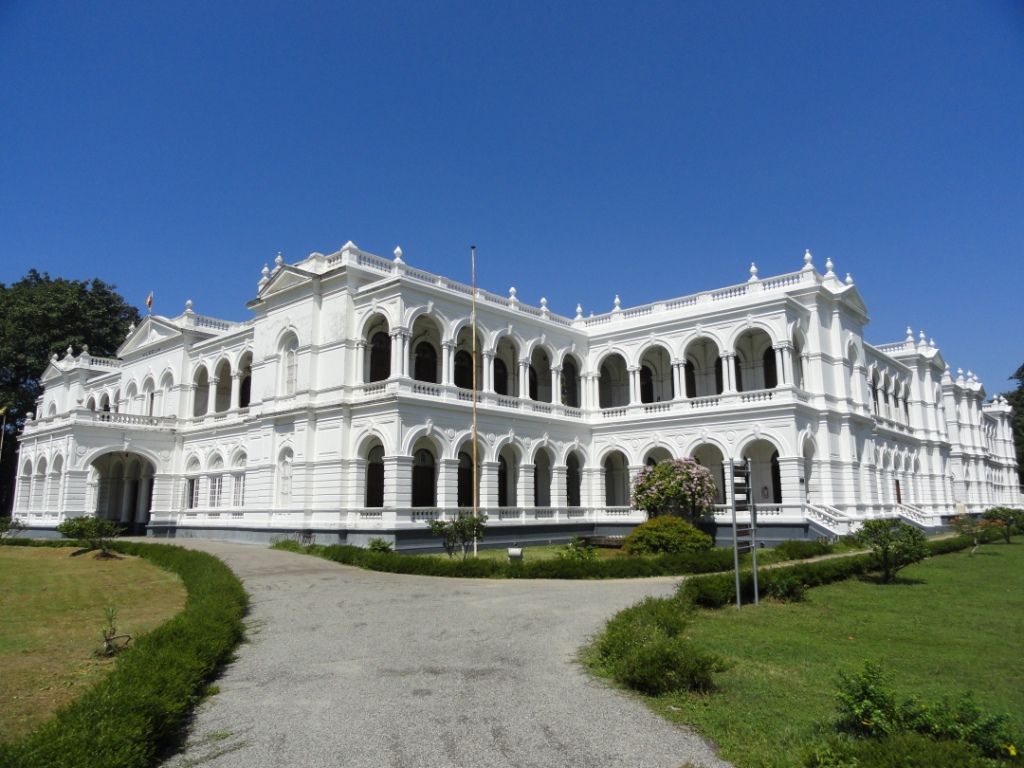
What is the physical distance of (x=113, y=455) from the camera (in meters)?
40.4

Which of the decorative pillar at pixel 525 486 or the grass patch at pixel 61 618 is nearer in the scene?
the grass patch at pixel 61 618

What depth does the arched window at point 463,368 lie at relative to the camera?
111 feet

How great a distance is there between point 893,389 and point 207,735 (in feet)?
148

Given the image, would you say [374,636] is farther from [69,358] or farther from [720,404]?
[69,358]

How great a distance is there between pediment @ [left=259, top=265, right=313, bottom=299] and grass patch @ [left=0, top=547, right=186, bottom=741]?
42.6 ft

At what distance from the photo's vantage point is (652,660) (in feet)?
27.3

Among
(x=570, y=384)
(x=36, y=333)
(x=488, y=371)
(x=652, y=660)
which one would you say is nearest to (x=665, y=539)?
(x=488, y=371)

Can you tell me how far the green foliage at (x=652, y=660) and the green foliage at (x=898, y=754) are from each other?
7.65 ft

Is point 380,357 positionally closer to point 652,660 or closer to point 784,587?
point 784,587

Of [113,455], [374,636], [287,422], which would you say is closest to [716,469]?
[287,422]

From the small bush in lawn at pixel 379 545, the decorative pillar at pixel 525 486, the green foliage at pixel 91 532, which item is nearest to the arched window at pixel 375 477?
the small bush in lawn at pixel 379 545

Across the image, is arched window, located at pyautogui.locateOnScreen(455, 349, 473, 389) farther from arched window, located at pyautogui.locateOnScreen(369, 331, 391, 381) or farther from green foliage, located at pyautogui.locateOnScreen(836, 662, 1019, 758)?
green foliage, located at pyautogui.locateOnScreen(836, 662, 1019, 758)

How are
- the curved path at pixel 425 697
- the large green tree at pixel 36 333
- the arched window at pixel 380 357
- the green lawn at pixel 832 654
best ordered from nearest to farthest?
the curved path at pixel 425 697 < the green lawn at pixel 832 654 < the arched window at pixel 380 357 < the large green tree at pixel 36 333

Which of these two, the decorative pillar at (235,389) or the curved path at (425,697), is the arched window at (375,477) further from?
the curved path at (425,697)
